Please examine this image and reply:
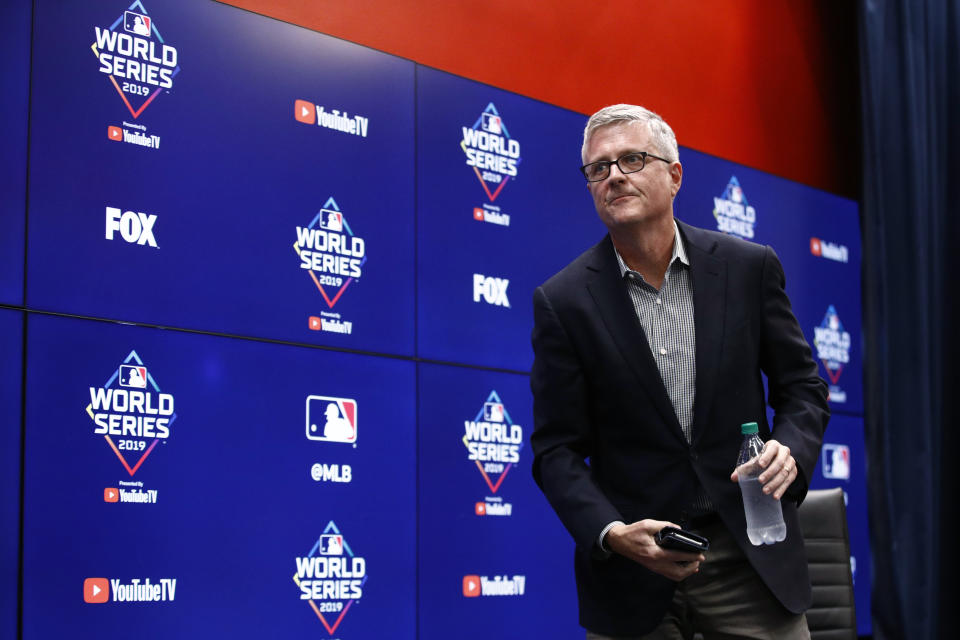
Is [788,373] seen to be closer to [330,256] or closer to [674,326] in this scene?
[674,326]

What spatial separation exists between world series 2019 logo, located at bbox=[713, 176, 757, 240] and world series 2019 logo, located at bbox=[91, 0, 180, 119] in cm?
267

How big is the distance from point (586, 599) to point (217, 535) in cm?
Answer: 135

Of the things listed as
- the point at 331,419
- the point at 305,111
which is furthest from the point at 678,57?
the point at 331,419

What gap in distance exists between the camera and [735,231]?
522 cm

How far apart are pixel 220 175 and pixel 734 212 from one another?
8.71ft

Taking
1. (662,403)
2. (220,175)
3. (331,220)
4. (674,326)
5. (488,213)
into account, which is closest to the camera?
(662,403)

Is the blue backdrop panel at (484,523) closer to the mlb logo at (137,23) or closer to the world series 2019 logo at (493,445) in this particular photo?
the world series 2019 logo at (493,445)

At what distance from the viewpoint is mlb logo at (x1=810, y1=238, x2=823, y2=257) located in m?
5.63

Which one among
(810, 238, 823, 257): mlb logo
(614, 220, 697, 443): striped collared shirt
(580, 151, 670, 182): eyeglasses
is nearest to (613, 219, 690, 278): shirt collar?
(614, 220, 697, 443): striped collared shirt

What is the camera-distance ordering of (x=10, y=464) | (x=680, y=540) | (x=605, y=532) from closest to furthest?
(x=680, y=540)
(x=605, y=532)
(x=10, y=464)

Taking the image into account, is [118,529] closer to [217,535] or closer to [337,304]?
[217,535]

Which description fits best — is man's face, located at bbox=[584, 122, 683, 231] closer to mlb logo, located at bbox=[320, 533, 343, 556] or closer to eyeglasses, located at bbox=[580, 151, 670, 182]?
eyeglasses, located at bbox=[580, 151, 670, 182]

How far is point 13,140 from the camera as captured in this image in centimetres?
313

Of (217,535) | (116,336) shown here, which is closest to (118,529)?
(217,535)
